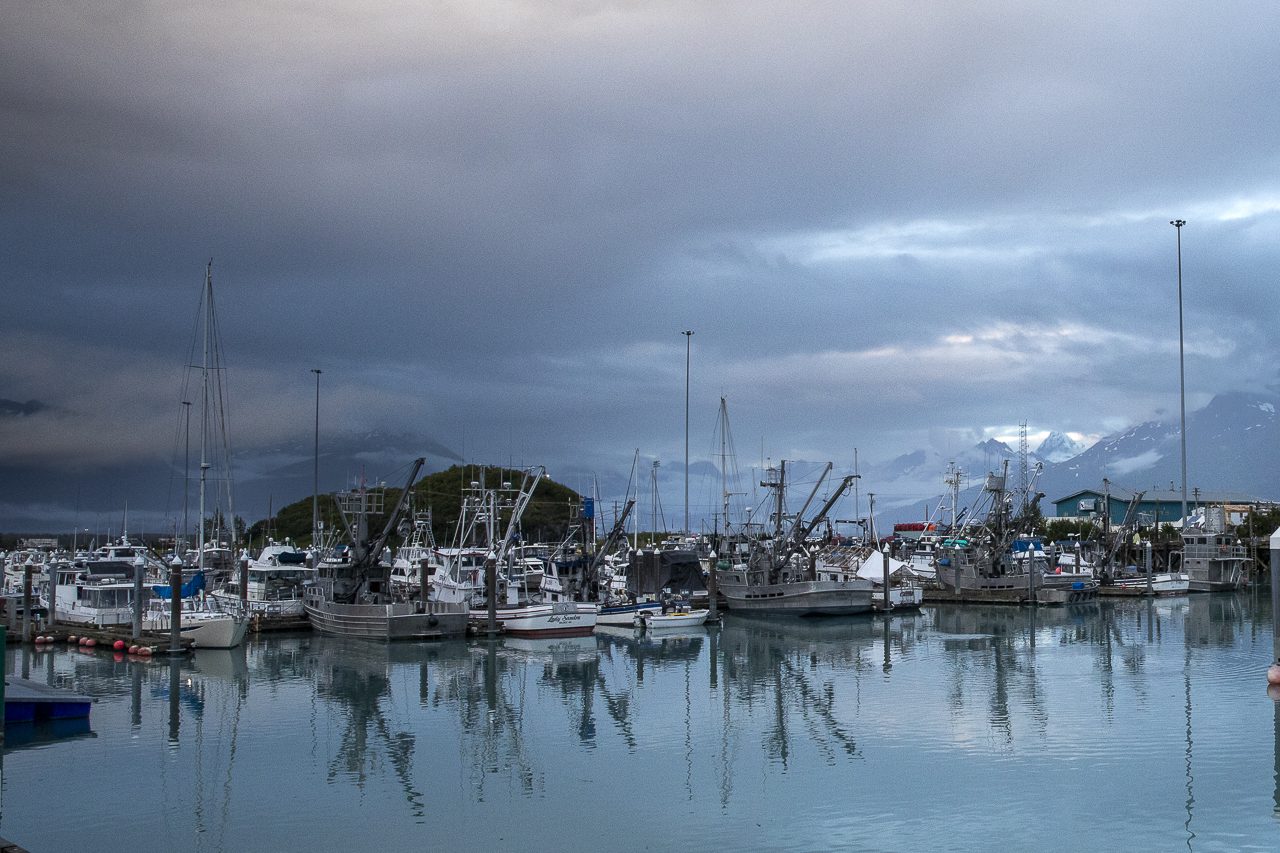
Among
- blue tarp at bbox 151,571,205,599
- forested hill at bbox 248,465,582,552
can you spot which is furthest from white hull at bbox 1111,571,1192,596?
blue tarp at bbox 151,571,205,599

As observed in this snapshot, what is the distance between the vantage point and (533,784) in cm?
2159

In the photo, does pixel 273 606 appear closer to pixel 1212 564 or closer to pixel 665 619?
pixel 665 619

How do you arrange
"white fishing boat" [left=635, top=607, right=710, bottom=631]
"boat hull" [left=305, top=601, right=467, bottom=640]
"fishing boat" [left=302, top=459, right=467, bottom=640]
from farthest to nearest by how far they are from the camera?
"white fishing boat" [left=635, top=607, right=710, bottom=631] → "fishing boat" [left=302, top=459, right=467, bottom=640] → "boat hull" [left=305, top=601, right=467, bottom=640]

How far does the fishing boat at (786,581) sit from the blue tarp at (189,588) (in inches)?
1046

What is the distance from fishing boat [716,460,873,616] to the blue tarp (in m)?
26.6

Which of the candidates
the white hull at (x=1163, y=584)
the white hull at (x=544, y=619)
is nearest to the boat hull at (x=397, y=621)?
the white hull at (x=544, y=619)

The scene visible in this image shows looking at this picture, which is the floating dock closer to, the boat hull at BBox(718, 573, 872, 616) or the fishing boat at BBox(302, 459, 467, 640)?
the fishing boat at BBox(302, 459, 467, 640)

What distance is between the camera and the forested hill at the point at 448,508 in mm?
92812

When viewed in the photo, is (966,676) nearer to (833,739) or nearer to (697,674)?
(697,674)

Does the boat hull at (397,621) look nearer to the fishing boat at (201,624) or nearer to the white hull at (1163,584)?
the fishing boat at (201,624)

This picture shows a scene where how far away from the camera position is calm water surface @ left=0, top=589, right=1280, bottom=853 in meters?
18.5

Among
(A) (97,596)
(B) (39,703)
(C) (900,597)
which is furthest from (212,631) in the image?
(C) (900,597)

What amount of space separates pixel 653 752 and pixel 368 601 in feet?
80.2

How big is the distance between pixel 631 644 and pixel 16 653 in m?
21.8
